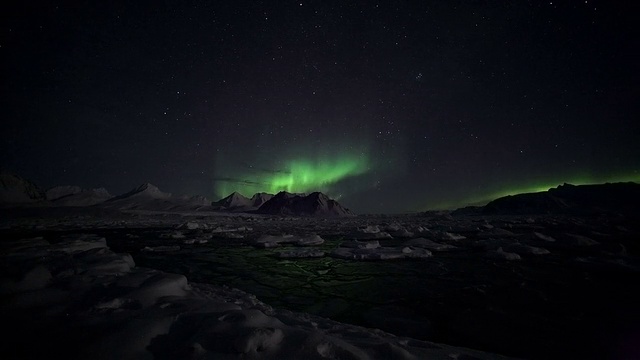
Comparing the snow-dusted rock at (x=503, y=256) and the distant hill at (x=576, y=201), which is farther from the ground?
the distant hill at (x=576, y=201)

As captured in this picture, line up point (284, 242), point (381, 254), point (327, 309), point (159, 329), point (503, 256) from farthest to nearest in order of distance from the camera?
point (284, 242) < point (381, 254) < point (503, 256) < point (327, 309) < point (159, 329)

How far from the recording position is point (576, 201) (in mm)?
94125

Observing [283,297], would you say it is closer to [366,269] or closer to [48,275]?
[366,269]

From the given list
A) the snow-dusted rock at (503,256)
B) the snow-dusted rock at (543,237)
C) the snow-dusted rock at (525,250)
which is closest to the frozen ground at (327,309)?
the snow-dusted rock at (503,256)

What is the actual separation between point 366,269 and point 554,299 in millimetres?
5367

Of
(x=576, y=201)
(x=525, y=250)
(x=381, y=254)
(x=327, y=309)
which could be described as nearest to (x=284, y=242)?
(x=381, y=254)

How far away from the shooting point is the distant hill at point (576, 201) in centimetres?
8569

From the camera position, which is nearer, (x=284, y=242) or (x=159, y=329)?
(x=159, y=329)

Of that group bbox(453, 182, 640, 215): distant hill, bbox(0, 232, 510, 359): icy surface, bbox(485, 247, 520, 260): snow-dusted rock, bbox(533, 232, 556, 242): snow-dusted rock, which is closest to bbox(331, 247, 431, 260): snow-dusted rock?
bbox(485, 247, 520, 260): snow-dusted rock

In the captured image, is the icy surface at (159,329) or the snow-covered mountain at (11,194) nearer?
the icy surface at (159,329)

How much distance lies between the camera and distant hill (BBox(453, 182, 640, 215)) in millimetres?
85688

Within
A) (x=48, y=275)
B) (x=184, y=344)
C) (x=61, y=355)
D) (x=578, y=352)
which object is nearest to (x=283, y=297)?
(x=184, y=344)

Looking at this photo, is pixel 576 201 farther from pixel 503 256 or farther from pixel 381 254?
pixel 381 254

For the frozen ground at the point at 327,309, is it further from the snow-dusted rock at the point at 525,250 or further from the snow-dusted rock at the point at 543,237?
the snow-dusted rock at the point at 543,237
